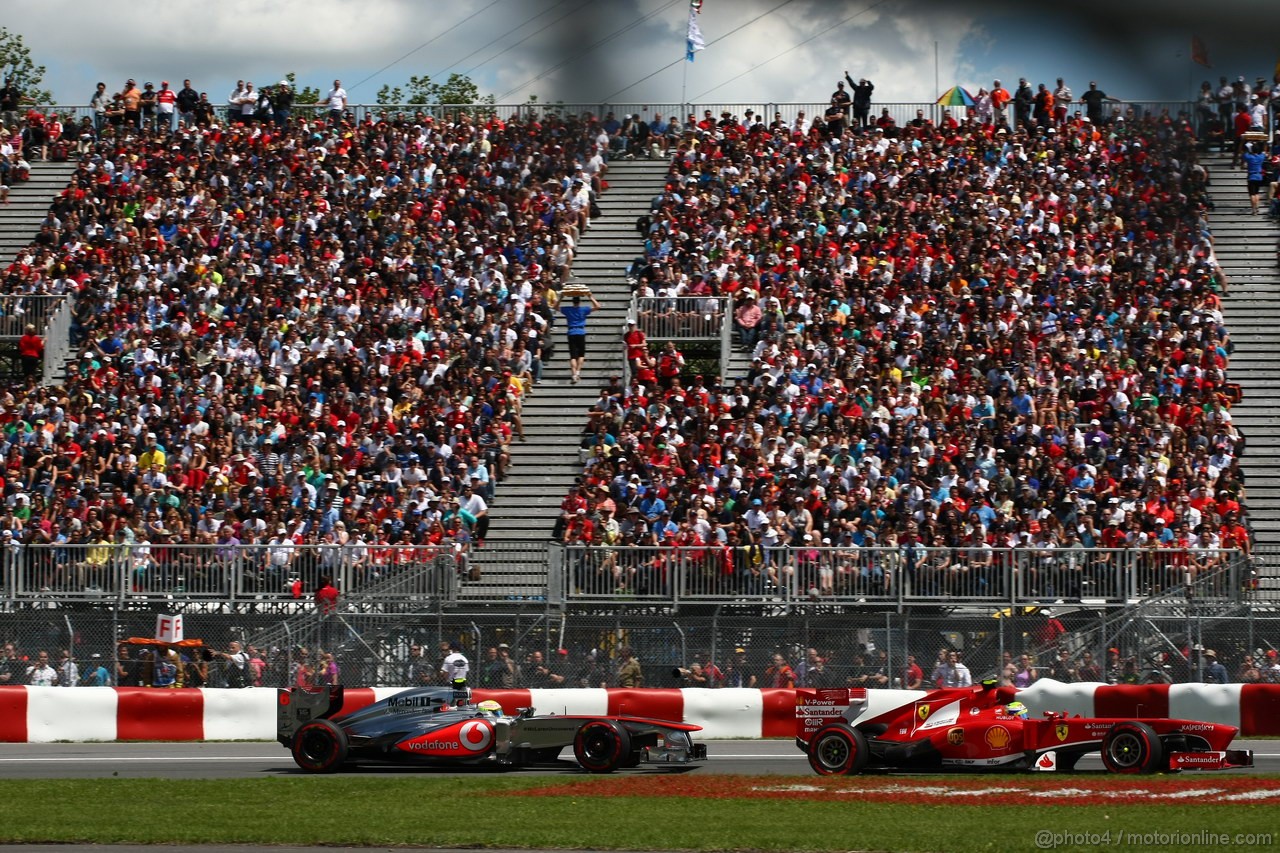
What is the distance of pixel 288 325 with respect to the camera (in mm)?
33094

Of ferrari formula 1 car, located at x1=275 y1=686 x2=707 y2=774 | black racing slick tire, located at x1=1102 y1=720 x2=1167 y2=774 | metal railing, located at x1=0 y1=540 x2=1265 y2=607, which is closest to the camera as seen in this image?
black racing slick tire, located at x1=1102 y1=720 x2=1167 y2=774

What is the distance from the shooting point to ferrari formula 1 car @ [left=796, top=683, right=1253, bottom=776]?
16781 millimetres

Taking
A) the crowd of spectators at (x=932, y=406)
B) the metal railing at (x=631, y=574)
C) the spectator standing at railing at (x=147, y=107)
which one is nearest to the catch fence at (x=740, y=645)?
the metal railing at (x=631, y=574)

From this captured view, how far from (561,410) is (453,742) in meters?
14.5

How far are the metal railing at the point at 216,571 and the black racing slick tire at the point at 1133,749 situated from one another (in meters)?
11.0

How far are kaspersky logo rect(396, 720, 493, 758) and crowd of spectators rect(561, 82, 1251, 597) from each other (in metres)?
7.20

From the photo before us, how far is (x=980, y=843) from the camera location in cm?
1178

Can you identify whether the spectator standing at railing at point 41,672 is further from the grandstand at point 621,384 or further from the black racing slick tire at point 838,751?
the black racing slick tire at point 838,751

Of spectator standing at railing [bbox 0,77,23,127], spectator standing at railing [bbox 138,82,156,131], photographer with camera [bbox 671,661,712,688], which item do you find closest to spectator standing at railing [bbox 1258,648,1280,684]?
photographer with camera [bbox 671,661,712,688]

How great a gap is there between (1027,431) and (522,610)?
823 centimetres

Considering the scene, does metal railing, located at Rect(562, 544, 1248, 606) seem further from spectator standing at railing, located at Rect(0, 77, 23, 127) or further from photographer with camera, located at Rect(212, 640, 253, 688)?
spectator standing at railing, located at Rect(0, 77, 23, 127)

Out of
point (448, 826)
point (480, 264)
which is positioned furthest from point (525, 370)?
point (448, 826)

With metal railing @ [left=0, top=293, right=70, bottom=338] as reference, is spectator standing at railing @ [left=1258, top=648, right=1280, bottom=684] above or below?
below

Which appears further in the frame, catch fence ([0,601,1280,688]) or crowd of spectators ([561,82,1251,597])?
crowd of spectators ([561,82,1251,597])
